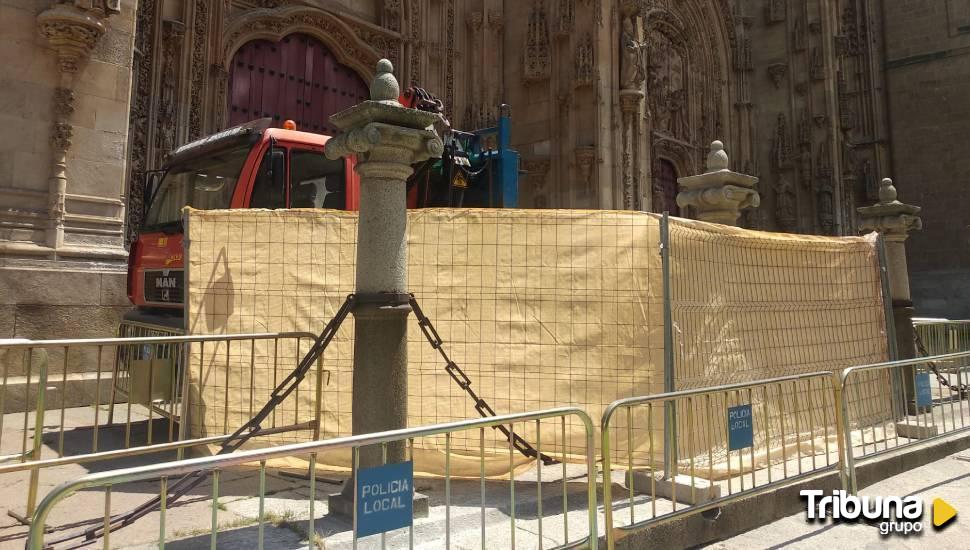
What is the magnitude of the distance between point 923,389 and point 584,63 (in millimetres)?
10337

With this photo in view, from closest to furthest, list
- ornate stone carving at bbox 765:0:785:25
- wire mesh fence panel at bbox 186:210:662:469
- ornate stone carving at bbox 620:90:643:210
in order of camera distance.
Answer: wire mesh fence panel at bbox 186:210:662:469 → ornate stone carving at bbox 620:90:643:210 → ornate stone carving at bbox 765:0:785:25

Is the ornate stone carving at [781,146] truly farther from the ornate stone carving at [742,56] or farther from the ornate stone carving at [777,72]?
the ornate stone carving at [742,56]

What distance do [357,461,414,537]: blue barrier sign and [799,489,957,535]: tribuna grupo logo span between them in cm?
331

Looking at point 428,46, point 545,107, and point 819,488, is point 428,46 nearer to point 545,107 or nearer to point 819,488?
point 545,107

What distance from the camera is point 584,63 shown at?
14.5 meters

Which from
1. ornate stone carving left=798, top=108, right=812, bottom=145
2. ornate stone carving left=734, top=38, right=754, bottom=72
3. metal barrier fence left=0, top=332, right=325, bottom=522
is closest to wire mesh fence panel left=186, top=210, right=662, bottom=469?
metal barrier fence left=0, top=332, right=325, bottom=522

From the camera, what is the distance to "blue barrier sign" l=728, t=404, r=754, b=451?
4223mm

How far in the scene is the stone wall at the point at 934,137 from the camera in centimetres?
2364

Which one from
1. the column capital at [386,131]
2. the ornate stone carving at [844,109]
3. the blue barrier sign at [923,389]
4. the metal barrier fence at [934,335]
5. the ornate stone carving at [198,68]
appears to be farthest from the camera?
the ornate stone carving at [844,109]

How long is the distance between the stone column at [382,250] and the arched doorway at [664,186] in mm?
15868

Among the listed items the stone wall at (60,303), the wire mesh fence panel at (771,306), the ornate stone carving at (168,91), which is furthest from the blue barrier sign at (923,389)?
the ornate stone carving at (168,91)

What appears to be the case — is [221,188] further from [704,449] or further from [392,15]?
[392,15]

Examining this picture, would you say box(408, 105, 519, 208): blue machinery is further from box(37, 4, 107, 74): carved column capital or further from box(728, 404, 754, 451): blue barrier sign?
box(728, 404, 754, 451): blue barrier sign

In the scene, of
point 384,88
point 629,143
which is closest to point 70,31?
point 384,88
